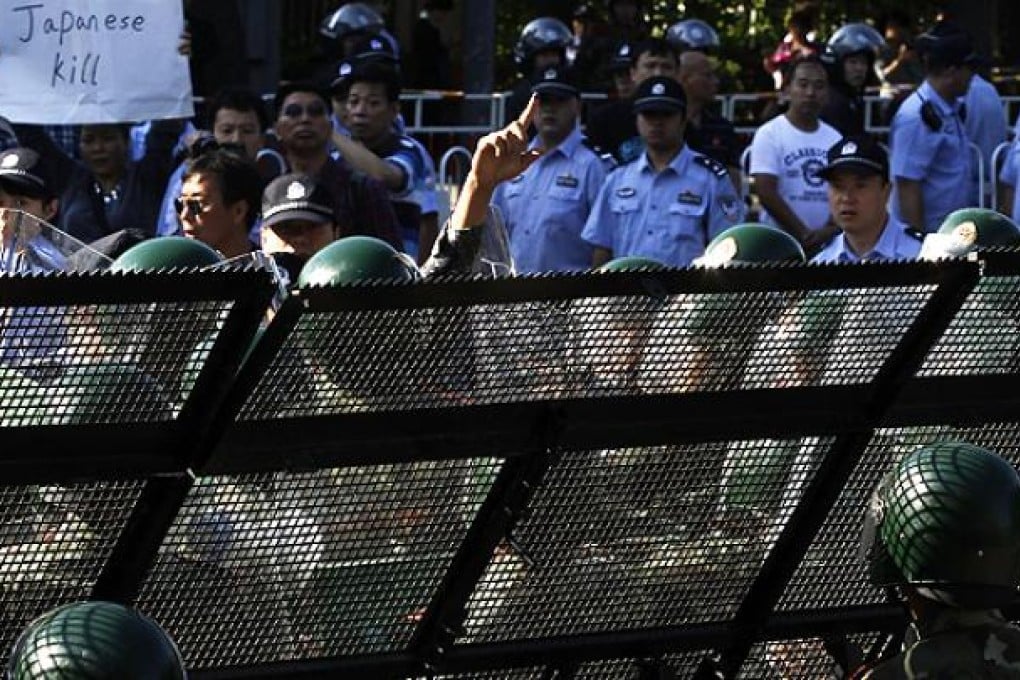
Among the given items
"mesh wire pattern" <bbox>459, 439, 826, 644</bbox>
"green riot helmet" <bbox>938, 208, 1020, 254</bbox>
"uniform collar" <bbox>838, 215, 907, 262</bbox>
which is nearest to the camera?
"mesh wire pattern" <bbox>459, 439, 826, 644</bbox>

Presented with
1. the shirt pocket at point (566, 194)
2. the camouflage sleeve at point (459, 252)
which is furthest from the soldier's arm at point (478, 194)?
the shirt pocket at point (566, 194)

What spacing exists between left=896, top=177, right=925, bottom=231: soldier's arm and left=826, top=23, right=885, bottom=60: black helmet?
4.16m

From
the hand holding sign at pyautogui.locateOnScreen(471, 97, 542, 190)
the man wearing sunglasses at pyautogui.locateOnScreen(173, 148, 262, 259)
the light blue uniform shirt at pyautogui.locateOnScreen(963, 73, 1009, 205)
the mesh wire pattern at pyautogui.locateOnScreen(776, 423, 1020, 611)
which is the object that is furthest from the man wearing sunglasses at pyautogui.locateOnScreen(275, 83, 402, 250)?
the light blue uniform shirt at pyautogui.locateOnScreen(963, 73, 1009, 205)

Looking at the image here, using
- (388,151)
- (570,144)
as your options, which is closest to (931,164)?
(570,144)

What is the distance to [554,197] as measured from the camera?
37.1 ft

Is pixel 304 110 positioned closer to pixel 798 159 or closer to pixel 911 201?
pixel 798 159

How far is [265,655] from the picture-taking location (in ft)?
14.9

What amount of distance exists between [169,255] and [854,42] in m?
12.5

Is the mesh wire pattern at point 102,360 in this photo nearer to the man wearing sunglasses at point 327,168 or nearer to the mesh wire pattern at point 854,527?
the mesh wire pattern at point 854,527

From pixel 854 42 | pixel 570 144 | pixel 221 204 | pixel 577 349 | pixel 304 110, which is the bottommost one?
pixel 854 42

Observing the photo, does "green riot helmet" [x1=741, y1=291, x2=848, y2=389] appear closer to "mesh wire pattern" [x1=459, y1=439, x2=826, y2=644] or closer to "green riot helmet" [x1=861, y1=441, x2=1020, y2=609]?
"mesh wire pattern" [x1=459, y1=439, x2=826, y2=644]

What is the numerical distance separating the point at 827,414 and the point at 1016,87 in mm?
15997

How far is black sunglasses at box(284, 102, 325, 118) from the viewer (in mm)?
10141

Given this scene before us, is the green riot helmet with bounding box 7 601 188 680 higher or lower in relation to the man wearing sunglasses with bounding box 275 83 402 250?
higher
